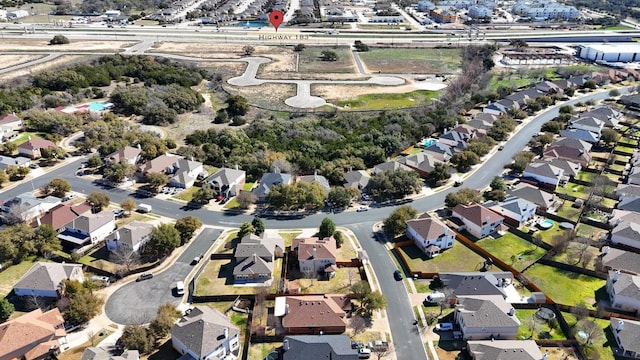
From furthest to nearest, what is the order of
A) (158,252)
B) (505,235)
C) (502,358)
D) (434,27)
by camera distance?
(434,27)
(505,235)
(158,252)
(502,358)

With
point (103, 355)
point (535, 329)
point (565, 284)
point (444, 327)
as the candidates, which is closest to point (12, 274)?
point (103, 355)

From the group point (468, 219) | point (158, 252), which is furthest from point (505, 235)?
point (158, 252)

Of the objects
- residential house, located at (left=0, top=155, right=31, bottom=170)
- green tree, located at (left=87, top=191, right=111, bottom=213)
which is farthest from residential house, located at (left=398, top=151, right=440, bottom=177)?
residential house, located at (left=0, top=155, right=31, bottom=170)

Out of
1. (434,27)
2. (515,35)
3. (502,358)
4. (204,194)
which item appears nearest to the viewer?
(502,358)

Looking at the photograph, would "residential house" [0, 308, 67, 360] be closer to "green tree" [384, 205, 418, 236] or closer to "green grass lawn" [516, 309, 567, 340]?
"green tree" [384, 205, 418, 236]

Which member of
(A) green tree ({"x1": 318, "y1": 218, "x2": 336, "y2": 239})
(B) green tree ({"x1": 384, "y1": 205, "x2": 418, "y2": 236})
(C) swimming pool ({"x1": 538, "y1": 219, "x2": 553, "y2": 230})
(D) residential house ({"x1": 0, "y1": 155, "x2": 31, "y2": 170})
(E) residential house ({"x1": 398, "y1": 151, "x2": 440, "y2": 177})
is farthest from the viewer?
(E) residential house ({"x1": 398, "y1": 151, "x2": 440, "y2": 177})

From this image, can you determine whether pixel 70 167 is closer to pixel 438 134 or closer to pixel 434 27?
pixel 438 134

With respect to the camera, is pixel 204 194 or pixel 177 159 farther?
pixel 177 159
